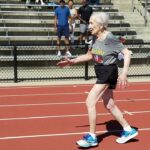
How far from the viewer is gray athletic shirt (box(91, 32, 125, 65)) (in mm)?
6824

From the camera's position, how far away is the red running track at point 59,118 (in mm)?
7270

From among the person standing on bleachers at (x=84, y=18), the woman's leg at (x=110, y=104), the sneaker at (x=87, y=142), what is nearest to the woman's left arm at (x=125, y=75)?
the woman's leg at (x=110, y=104)

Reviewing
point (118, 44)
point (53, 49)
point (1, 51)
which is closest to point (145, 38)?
point (53, 49)

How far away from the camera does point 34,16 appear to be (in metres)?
21.1

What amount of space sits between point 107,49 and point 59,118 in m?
2.67

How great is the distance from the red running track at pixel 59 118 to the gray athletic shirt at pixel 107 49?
1295 millimetres

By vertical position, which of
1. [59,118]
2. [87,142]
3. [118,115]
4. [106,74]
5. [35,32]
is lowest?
[59,118]

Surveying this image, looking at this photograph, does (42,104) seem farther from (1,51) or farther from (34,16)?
(34,16)

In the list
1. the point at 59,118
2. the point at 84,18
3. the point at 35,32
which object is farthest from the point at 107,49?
the point at 35,32

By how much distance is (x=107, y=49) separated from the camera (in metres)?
6.82

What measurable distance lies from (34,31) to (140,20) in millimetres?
5980

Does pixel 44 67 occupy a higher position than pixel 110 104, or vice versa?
pixel 110 104

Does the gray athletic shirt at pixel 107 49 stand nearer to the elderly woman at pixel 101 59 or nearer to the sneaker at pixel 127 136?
the elderly woman at pixel 101 59

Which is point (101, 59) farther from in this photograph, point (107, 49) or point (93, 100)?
point (93, 100)
